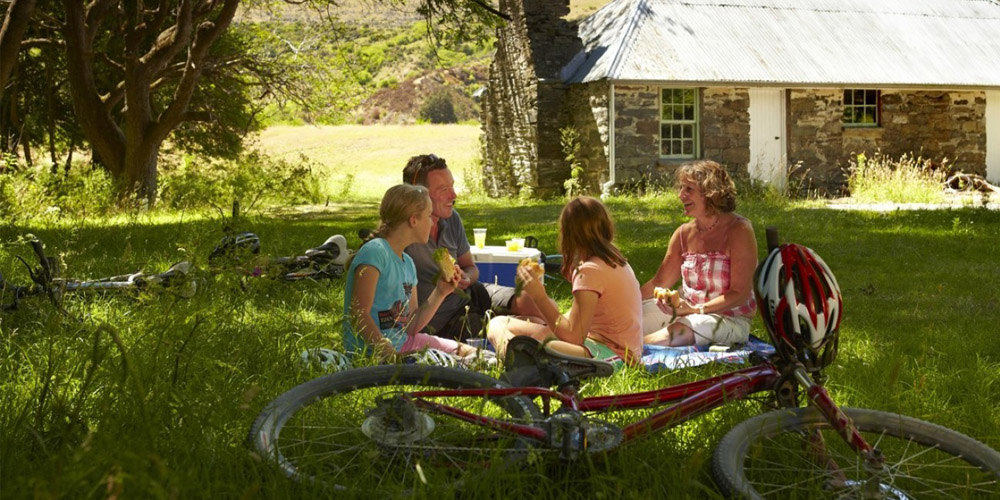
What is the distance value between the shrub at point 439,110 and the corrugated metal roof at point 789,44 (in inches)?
1909

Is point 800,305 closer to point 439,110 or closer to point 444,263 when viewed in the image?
point 444,263

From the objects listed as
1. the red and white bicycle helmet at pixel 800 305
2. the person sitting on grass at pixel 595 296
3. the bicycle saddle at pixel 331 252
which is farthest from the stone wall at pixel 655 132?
the red and white bicycle helmet at pixel 800 305

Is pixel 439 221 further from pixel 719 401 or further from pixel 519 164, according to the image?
pixel 519 164

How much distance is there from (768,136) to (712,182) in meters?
14.8

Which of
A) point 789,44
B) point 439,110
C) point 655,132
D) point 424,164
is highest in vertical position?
point 439,110

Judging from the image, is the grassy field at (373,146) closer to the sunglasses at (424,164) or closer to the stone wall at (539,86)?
the stone wall at (539,86)

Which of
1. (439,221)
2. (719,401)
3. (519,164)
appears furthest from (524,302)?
(519,164)

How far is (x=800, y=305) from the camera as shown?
268cm

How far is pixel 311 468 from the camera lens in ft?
9.18

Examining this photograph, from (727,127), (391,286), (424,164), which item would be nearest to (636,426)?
(391,286)

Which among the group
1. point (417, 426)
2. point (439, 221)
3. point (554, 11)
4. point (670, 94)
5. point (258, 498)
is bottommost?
point (258, 498)

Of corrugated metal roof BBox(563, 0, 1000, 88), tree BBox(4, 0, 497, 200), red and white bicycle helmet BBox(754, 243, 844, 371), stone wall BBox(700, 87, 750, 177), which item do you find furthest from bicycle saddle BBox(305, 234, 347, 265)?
stone wall BBox(700, 87, 750, 177)

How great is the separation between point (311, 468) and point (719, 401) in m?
1.20

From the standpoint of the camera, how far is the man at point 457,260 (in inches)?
217
